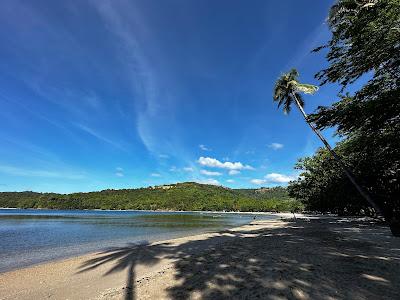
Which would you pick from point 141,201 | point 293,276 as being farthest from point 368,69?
point 141,201

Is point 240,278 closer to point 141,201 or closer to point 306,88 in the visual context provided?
point 306,88

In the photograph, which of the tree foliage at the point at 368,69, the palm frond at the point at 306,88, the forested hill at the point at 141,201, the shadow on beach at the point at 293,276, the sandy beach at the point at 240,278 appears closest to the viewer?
the shadow on beach at the point at 293,276

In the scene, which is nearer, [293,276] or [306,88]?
[293,276]

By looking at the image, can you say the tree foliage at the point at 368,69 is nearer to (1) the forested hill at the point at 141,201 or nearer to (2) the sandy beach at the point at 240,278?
(2) the sandy beach at the point at 240,278

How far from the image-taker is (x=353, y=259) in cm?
836

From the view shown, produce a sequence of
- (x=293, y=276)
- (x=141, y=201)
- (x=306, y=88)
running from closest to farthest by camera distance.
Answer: (x=293, y=276) < (x=306, y=88) < (x=141, y=201)

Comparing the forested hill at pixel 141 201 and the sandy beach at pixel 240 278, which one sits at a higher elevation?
the forested hill at pixel 141 201

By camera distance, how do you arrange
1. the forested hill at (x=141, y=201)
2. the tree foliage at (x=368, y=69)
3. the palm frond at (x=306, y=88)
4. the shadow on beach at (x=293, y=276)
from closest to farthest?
the shadow on beach at (x=293, y=276) → the tree foliage at (x=368, y=69) → the palm frond at (x=306, y=88) → the forested hill at (x=141, y=201)

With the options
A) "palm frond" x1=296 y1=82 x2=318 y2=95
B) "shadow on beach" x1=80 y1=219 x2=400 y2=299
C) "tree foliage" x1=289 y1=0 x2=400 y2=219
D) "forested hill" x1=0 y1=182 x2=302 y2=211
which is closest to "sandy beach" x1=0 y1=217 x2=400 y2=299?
"shadow on beach" x1=80 y1=219 x2=400 y2=299

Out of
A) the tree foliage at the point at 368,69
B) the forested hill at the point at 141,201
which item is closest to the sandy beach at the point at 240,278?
the tree foliage at the point at 368,69

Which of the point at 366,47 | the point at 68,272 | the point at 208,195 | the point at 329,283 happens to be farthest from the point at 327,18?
the point at 208,195

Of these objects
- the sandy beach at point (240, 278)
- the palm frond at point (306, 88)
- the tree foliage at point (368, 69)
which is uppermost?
the palm frond at point (306, 88)

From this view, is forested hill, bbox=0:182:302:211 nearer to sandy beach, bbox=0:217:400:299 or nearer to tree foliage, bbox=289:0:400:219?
tree foliage, bbox=289:0:400:219

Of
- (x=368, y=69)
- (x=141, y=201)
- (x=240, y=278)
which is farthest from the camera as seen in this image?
(x=141, y=201)
